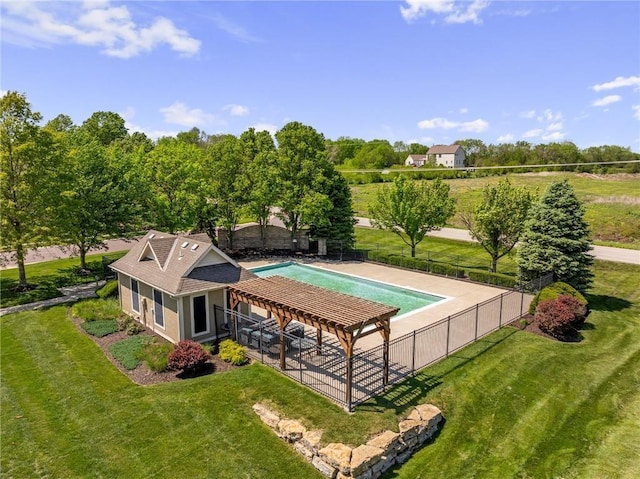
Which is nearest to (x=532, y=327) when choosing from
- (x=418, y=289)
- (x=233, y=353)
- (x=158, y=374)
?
(x=418, y=289)

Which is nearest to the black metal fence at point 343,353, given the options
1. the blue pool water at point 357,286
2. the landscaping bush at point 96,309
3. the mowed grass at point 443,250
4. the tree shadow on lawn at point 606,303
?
the blue pool water at point 357,286

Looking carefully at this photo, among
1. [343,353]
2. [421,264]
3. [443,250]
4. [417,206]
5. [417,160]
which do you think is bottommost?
[343,353]

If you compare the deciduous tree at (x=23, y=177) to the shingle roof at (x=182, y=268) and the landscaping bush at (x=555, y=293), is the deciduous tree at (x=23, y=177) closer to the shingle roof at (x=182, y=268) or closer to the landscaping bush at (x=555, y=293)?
the shingle roof at (x=182, y=268)

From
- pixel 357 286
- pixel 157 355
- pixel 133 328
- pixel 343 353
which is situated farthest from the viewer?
pixel 357 286

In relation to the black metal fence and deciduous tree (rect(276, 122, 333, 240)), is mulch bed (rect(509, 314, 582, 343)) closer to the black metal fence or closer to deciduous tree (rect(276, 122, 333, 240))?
the black metal fence

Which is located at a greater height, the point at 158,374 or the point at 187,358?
the point at 187,358

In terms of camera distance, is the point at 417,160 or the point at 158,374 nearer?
the point at 158,374

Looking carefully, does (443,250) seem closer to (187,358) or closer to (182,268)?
(182,268)

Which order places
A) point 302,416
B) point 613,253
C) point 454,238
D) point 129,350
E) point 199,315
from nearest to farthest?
point 302,416 < point 129,350 < point 199,315 < point 613,253 < point 454,238
